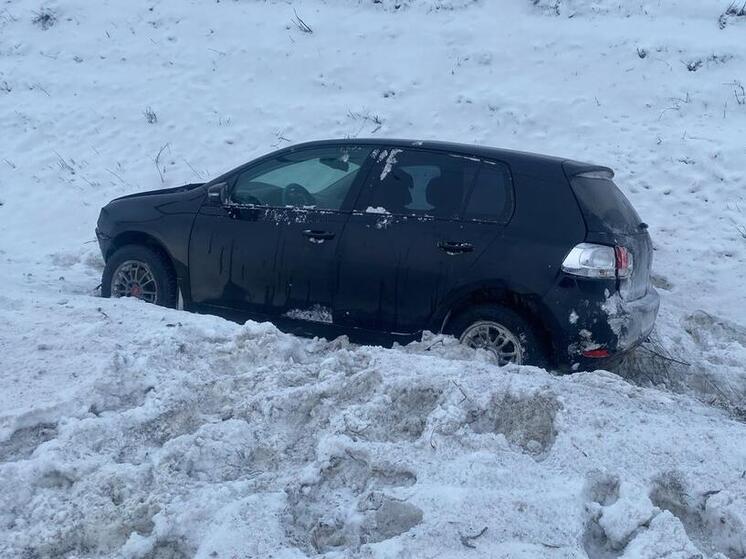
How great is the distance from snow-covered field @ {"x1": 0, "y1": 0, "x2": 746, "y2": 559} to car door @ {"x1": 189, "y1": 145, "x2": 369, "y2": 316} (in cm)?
78

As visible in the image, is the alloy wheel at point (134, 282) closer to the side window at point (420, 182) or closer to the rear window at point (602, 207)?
the side window at point (420, 182)

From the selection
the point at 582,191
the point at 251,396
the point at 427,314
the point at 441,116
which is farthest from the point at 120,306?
the point at 441,116

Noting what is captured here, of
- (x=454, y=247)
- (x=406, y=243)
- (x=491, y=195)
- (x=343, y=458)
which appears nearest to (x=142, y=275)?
(x=406, y=243)

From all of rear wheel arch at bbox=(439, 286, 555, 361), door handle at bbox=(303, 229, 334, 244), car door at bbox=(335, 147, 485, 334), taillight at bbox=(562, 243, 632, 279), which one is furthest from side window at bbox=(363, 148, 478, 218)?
taillight at bbox=(562, 243, 632, 279)

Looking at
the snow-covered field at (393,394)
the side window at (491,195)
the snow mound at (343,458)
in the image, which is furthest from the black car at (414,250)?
the snow mound at (343,458)

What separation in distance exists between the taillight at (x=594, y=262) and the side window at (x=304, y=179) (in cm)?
172

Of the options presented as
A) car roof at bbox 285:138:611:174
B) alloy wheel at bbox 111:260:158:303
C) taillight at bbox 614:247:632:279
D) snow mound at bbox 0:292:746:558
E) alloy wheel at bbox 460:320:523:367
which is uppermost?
car roof at bbox 285:138:611:174

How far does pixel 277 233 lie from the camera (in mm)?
6133

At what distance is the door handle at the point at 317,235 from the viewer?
5957 millimetres

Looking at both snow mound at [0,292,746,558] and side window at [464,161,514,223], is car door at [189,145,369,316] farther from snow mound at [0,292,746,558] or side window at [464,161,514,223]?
snow mound at [0,292,746,558]

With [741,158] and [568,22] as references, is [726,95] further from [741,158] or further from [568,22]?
[568,22]

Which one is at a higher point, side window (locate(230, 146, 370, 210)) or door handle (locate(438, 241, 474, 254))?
side window (locate(230, 146, 370, 210))

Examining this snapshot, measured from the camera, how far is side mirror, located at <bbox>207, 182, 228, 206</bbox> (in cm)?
647

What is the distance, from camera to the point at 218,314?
6383mm
